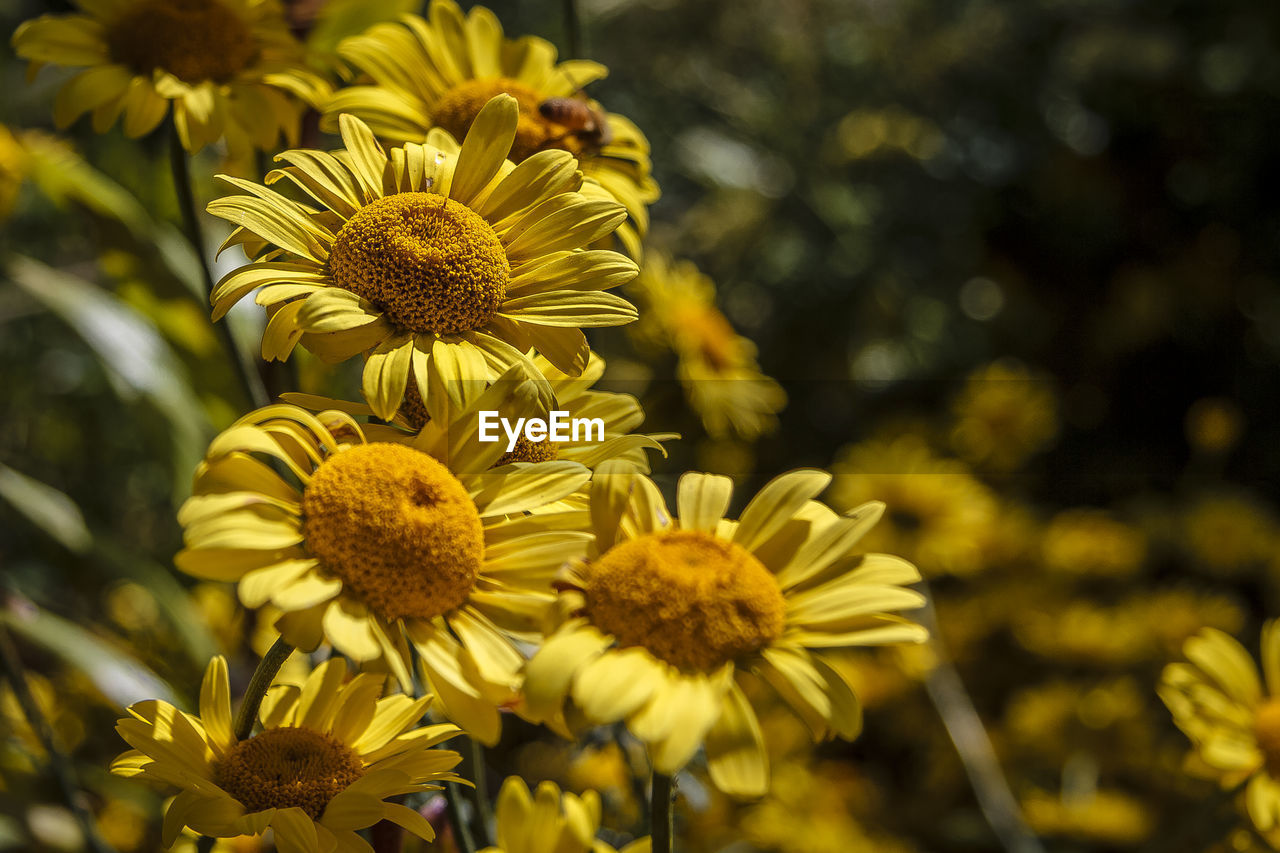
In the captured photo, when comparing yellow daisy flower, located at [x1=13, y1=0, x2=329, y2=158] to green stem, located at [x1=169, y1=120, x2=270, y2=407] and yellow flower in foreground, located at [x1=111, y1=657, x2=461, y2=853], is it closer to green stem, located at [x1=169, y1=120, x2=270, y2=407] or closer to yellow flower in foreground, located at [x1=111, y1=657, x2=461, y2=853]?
green stem, located at [x1=169, y1=120, x2=270, y2=407]

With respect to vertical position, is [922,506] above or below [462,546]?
below

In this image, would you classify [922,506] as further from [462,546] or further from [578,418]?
[462,546]

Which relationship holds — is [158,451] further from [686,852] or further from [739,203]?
[739,203]

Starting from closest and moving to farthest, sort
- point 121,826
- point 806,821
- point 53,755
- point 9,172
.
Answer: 1. point 53,755
2. point 121,826
3. point 9,172
4. point 806,821

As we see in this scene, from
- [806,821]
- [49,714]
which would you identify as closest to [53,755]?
[49,714]

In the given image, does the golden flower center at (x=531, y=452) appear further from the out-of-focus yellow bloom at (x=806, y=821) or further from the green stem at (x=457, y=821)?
the out-of-focus yellow bloom at (x=806, y=821)

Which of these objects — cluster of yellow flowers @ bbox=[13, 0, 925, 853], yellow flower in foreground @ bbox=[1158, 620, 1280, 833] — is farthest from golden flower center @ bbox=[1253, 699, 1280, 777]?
cluster of yellow flowers @ bbox=[13, 0, 925, 853]

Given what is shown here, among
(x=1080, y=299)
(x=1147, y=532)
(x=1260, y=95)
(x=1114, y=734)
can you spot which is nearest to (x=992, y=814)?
(x=1114, y=734)

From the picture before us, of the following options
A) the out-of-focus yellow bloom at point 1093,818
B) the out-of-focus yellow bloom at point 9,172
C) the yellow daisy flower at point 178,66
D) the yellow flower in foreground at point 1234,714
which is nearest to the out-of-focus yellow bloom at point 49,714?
the out-of-focus yellow bloom at point 9,172
